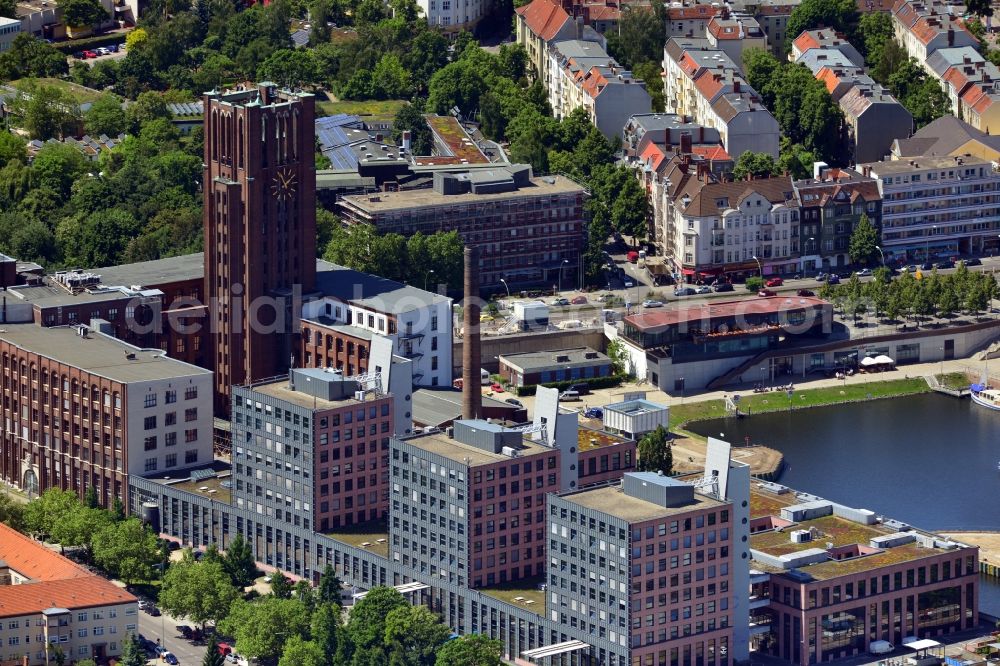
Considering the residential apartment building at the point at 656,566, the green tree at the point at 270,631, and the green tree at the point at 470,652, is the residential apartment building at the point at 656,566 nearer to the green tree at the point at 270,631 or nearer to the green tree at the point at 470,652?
the green tree at the point at 470,652

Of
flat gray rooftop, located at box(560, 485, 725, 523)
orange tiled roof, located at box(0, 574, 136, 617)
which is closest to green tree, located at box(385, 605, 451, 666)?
flat gray rooftop, located at box(560, 485, 725, 523)

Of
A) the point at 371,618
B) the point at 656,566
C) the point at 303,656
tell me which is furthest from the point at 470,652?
the point at 656,566

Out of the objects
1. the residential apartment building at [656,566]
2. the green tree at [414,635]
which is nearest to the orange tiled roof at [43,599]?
the green tree at [414,635]

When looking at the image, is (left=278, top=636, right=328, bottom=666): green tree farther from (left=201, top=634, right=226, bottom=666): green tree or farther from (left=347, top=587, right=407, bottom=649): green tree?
(left=201, top=634, right=226, bottom=666): green tree

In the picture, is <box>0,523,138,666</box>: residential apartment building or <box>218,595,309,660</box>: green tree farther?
<box>218,595,309,660</box>: green tree

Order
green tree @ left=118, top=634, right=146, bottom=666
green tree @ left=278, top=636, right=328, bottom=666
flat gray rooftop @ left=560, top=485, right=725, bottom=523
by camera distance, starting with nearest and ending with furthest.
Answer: flat gray rooftop @ left=560, top=485, right=725, bottom=523, green tree @ left=118, top=634, right=146, bottom=666, green tree @ left=278, top=636, right=328, bottom=666
